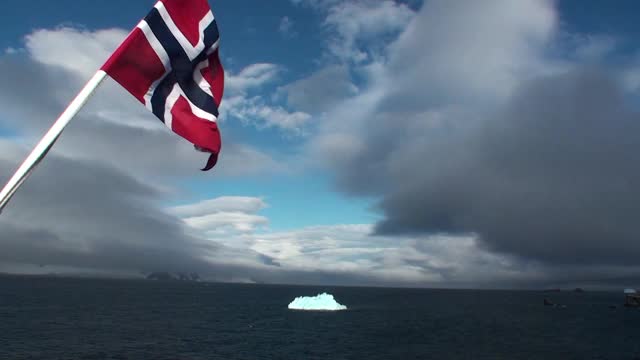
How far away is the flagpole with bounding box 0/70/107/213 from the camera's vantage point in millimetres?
8781

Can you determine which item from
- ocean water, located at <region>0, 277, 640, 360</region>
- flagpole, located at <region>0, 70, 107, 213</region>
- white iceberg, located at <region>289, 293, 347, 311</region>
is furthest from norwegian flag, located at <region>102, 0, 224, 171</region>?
white iceberg, located at <region>289, 293, 347, 311</region>

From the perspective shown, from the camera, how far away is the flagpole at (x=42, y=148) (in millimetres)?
8781

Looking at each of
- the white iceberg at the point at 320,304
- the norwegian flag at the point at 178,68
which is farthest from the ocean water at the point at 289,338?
the norwegian flag at the point at 178,68

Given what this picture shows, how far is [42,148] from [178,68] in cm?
385

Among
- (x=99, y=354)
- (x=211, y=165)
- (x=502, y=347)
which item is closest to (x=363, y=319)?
(x=502, y=347)

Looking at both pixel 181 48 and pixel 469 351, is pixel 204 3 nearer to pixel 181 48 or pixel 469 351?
pixel 181 48

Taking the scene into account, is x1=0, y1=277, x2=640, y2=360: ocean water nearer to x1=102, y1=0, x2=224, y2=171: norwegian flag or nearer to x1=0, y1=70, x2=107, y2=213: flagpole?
x1=102, y1=0, x2=224, y2=171: norwegian flag

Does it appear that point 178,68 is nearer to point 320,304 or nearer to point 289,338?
point 289,338

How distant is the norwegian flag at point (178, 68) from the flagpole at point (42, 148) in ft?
3.54

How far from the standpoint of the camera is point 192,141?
11594 millimetres

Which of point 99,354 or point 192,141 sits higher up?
point 192,141

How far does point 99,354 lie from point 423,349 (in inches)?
2005

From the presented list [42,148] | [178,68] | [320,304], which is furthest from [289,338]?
[42,148]

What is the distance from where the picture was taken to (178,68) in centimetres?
1202
